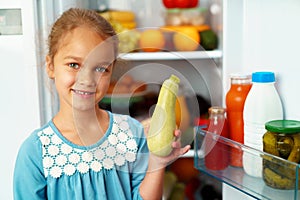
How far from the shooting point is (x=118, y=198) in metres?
1.12

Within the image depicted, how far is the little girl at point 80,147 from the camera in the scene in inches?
41.6

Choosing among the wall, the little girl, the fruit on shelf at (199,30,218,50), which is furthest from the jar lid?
the fruit on shelf at (199,30,218,50)

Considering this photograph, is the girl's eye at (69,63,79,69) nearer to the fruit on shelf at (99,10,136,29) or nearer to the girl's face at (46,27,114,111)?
the girl's face at (46,27,114,111)

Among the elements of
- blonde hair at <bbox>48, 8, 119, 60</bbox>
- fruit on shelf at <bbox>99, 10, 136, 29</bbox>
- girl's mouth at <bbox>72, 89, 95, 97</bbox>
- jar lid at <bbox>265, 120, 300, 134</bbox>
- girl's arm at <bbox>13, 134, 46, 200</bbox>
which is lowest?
girl's arm at <bbox>13, 134, 46, 200</bbox>

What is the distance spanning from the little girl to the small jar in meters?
0.28

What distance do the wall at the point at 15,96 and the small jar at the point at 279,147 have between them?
681 millimetres

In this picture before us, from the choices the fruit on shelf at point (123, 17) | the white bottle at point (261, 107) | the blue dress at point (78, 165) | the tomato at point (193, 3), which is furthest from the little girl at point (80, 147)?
the tomato at point (193, 3)

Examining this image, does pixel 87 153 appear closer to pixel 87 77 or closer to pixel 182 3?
pixel 87 77

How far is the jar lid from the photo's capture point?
83cm

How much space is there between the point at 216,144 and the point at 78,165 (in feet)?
1.08

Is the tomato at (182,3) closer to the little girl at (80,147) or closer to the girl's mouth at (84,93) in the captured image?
the little girl at (80,147)

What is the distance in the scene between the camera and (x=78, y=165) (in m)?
1.10

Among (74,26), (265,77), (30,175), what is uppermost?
(74,26)

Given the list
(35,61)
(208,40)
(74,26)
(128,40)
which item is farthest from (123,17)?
(128,40)
